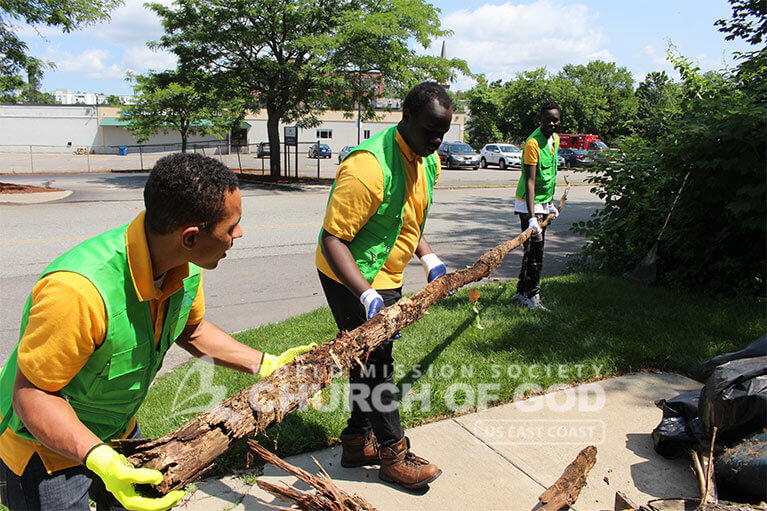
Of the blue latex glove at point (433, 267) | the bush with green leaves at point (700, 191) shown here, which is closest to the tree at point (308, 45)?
the bush with green leaves at point (700, 191)

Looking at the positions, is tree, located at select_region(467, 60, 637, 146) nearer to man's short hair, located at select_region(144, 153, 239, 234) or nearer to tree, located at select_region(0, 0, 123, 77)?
tree, located at select_region(0, 0, 123, 77)

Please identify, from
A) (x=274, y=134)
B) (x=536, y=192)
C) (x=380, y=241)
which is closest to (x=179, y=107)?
(x=274, y=134)

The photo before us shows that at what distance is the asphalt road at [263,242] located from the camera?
6410 millimetres

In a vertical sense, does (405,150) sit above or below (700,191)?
above

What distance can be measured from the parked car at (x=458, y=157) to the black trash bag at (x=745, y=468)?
30.6m

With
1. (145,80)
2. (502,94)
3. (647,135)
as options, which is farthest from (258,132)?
(647,135)

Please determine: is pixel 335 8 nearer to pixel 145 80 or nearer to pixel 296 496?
pixel 145 80

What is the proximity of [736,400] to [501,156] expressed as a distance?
108 feet

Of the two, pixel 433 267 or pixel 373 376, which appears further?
pixel 433 267

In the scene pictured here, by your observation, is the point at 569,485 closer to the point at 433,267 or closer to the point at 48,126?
the point at 433,267

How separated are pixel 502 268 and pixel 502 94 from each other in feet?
159

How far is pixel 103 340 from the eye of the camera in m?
1.67

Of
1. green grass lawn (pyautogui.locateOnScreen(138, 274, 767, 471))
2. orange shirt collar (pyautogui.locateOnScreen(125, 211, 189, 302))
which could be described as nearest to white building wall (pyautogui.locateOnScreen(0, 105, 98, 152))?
green grass lawn (pyautogui.locateOnScreen(138, 274, 767, 471))

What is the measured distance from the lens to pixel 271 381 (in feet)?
7.23
